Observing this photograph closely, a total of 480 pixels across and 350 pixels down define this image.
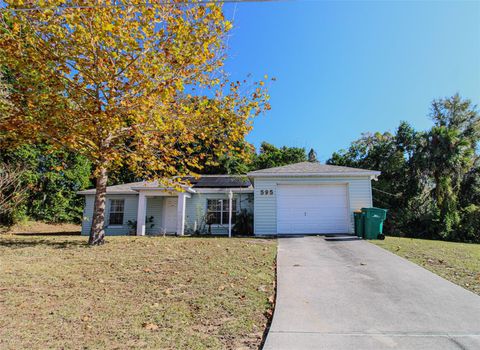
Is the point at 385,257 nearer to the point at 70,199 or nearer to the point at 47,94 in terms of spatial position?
the point at 47,94

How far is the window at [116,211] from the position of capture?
1803cm

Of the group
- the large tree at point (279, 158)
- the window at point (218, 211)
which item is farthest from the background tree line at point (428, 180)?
the window at point (218, 211)

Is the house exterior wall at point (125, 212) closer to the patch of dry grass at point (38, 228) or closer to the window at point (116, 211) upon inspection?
the window at point (116, 211)

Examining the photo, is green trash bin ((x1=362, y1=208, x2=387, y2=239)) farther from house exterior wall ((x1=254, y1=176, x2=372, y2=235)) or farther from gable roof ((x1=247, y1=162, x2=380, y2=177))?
gable roof ((x1=247, y1=162, x2=380, y2=177))

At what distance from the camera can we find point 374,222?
11734mm

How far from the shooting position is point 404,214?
20.1 m

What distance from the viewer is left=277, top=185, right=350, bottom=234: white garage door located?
44.4ft

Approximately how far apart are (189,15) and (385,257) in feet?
26.9

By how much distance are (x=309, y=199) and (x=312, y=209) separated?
0.47m

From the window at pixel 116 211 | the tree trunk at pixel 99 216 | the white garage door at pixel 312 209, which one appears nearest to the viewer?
the tree trunk at pixel 99 216

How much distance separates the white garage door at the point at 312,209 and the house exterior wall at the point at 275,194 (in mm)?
226

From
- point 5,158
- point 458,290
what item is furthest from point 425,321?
point 5,158

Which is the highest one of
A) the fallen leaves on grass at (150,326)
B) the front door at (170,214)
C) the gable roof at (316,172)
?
the gable roof at (316,172)

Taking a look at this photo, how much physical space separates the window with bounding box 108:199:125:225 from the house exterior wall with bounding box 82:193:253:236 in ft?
0.62
